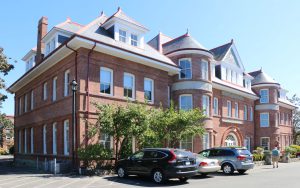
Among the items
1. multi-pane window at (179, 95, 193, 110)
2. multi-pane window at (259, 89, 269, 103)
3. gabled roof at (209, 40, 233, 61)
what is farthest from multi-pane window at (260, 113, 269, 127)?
multi-pane window at (179, 95, 193, 110)

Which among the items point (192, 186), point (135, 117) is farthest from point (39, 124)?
point (192, 186)

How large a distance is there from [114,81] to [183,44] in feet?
28.4

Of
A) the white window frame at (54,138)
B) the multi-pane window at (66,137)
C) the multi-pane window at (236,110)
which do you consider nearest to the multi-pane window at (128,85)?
the multi-pane window at (66,137)

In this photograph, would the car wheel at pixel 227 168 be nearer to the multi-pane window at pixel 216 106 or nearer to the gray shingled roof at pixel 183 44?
the gray shingled roof at pixel 183 44

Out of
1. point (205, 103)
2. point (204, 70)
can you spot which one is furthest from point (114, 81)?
point (205, 103)

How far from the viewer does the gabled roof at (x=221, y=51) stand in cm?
3550

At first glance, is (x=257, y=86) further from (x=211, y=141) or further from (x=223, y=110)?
(x=211, y=141)

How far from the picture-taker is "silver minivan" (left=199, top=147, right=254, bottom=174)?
1983cm

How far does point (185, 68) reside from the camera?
2788cm

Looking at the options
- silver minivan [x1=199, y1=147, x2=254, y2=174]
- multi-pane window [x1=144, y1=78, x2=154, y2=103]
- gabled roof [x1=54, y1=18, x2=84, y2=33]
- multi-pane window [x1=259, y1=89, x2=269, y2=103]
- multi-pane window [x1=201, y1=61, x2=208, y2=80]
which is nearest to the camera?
Answer: silver minivan [x1=199, y1=147, x2=254, y2=174]

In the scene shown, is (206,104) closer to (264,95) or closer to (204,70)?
(204,70)

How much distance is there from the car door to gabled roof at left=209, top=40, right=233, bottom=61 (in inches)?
827

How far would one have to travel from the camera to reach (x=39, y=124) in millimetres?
26484

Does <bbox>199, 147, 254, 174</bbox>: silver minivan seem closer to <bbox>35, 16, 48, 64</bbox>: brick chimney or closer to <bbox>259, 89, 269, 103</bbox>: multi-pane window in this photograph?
<bbox>35, 16, 48, 64</bbox>: brick chimney
